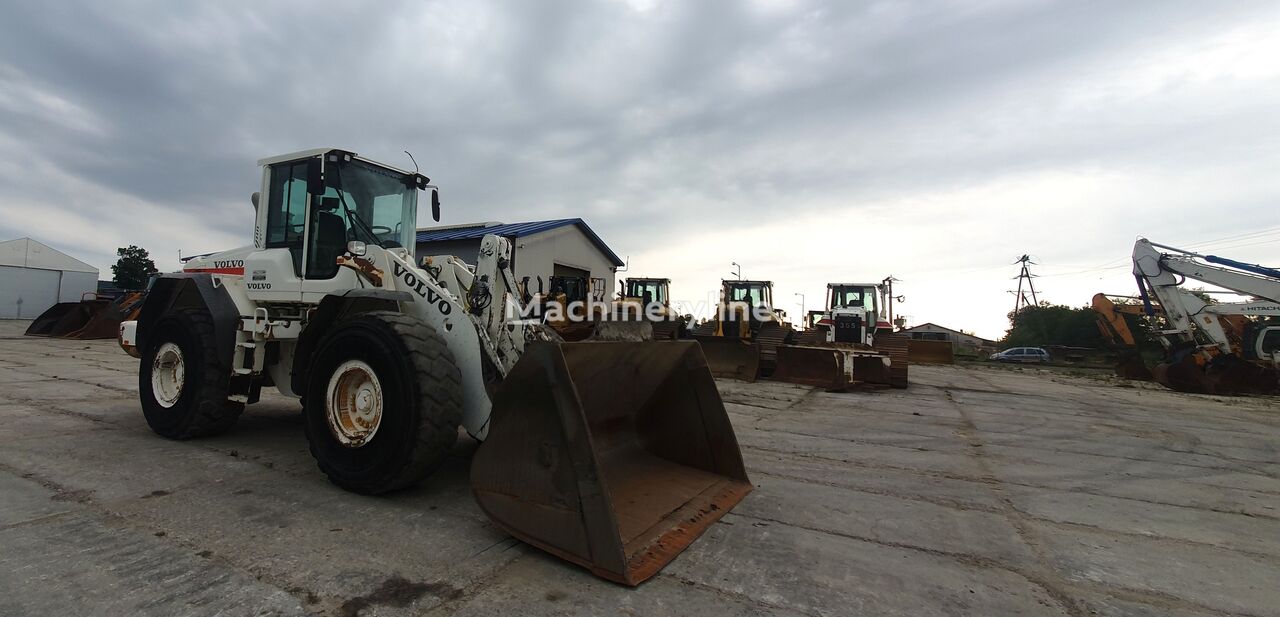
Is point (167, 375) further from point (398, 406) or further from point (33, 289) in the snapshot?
point (33, 289)

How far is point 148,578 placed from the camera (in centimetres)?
228

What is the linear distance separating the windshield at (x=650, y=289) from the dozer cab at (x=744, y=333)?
5.49ft

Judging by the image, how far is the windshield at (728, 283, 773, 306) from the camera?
14.8m

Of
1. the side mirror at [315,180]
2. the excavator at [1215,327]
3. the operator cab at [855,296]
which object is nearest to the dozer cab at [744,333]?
the operator cab at [855,296]

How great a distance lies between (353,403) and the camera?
3.58 m

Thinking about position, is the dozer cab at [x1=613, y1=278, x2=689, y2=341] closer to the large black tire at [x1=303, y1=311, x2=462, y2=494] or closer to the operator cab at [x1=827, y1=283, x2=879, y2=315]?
the operator cab at [x1=827, y1=283, x2=879, y2=315]

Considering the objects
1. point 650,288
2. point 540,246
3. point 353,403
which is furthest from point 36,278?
point 353,403

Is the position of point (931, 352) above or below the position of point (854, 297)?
below

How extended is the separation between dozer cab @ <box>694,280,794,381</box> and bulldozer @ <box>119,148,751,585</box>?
7955mm

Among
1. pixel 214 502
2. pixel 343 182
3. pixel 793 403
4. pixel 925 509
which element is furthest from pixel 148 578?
pixel 793 403

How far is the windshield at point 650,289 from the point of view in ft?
50.4

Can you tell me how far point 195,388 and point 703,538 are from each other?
442cm

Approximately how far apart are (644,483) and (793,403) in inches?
230

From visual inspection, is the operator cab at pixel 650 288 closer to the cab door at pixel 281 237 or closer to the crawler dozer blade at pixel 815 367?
the crawler dozer blade at pixel 815 367
